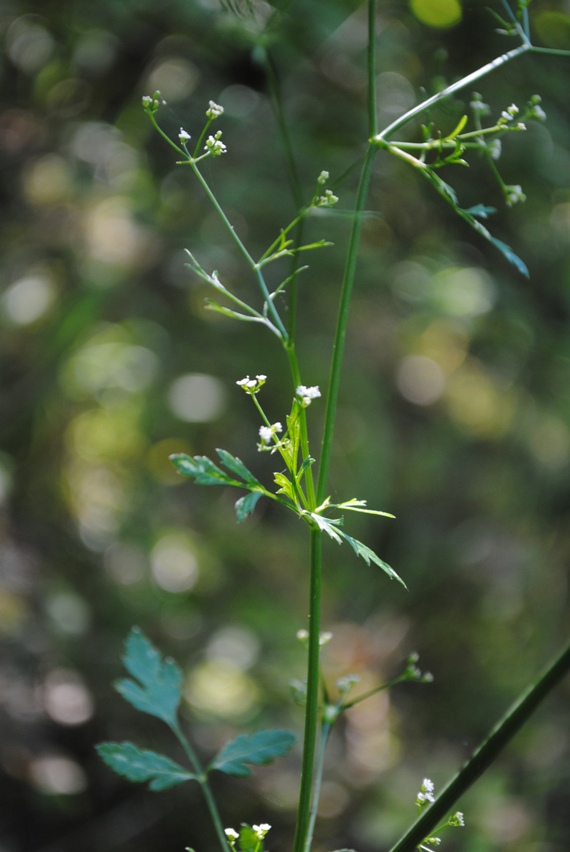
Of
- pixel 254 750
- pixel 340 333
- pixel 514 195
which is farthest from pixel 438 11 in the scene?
pixel 254 750

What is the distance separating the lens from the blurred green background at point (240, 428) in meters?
1.31

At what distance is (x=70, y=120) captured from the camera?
4.82 feet

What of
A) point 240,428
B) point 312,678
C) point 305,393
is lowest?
point 240,428

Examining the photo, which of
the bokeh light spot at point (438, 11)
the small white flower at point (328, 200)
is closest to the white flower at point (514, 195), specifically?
the small white flower at point (328, 200)

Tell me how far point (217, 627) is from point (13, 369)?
2.20 feet

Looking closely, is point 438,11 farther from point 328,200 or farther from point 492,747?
point 492,747

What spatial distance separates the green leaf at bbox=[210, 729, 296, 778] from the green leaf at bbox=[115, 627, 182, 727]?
1.8 inches

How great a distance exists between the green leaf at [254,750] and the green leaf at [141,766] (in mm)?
25

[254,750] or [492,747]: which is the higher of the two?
[492,747]

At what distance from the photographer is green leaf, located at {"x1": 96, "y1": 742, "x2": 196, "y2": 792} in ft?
1.35

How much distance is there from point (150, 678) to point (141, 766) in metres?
0.07

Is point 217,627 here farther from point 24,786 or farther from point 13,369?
point 13,369

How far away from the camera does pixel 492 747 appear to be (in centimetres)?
31

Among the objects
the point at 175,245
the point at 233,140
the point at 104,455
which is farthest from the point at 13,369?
the point at 233,140
